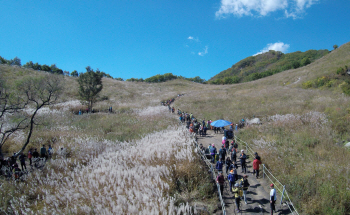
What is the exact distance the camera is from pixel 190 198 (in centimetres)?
685

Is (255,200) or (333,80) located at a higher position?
(333,80)

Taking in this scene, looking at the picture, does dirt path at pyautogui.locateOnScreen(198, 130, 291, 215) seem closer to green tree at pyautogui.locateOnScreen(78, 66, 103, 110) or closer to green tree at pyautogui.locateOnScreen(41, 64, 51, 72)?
green tree at pyautogui.locateOnScreen(78, 66, 103, 110)

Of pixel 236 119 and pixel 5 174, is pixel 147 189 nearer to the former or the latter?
pixel 5 174

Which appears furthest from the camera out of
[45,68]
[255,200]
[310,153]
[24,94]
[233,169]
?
[45,68]

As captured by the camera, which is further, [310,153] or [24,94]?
[24,94]

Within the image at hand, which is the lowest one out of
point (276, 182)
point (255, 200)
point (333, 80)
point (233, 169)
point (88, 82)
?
point (255, 200)

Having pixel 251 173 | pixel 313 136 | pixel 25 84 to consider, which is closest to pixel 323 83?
pixel 313 136

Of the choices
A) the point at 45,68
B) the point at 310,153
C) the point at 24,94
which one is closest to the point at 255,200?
the point at 310,153

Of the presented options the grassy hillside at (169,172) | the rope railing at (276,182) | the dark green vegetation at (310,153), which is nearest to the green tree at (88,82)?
the grassy hillside at (169,172)

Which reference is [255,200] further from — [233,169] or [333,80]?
[333,80]

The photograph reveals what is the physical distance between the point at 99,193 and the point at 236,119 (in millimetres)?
16965

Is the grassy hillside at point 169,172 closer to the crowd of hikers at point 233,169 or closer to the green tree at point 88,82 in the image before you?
the crowd of hikers at point 233,169

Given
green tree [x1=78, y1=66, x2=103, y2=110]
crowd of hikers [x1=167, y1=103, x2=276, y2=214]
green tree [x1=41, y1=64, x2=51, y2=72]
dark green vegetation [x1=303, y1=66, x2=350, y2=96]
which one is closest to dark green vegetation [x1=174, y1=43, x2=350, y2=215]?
crowd of hikers [x1=167, y1=103, x2=276, y2=214]

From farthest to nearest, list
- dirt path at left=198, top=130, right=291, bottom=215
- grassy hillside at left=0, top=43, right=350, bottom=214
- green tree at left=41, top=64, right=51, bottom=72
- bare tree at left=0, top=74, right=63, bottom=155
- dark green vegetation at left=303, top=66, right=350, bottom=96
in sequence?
green tree at left=41, top=64, right=51, bottom=72
dark green vegetation at left=303, top=66, right=350, bottom=96
bare tree at left=0, top=74, right=63, bottom=155
dirt path at left=198, top=130, right=291, bottom=215
grassy hillside at left=0, top=43, right=350, bottom=214
